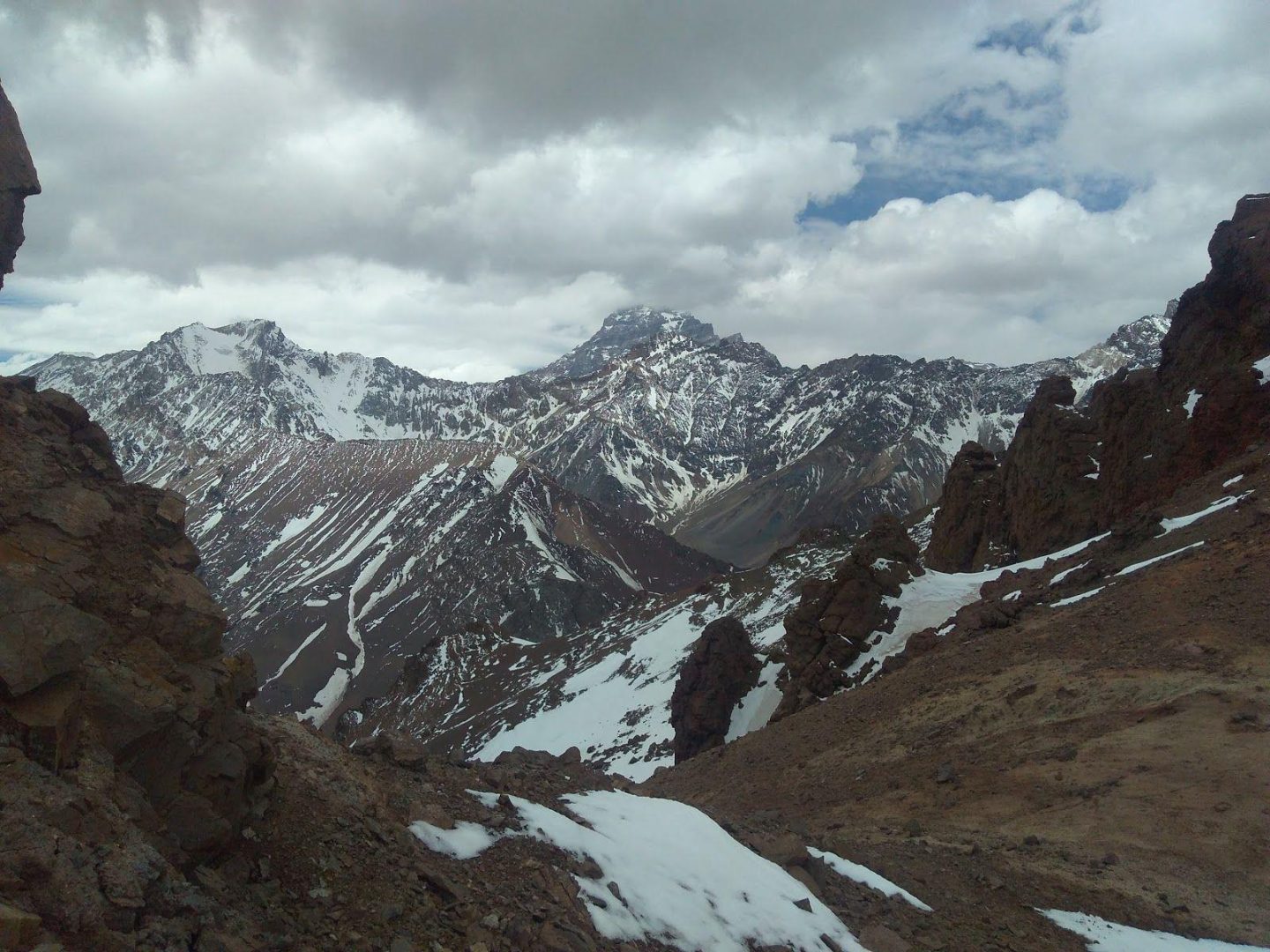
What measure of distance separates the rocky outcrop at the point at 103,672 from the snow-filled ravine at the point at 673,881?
338 cm

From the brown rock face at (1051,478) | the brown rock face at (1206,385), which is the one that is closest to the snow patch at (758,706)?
the brown rock face at (1051,478)

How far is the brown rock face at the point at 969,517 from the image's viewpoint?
235ft

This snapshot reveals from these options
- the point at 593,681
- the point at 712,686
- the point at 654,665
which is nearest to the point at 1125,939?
the point at 712,686

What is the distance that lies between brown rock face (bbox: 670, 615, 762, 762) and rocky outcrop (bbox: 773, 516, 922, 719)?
25.5 feet

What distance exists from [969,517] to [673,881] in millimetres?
71448

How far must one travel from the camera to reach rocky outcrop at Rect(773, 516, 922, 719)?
40.5 metres

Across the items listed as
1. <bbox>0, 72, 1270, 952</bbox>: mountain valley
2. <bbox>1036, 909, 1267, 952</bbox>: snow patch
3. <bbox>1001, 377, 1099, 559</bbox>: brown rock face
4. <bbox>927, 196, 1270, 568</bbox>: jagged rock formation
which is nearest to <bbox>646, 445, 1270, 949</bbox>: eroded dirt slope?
<bbox>0, 72, 1270, 952</bbox>: mountain valley

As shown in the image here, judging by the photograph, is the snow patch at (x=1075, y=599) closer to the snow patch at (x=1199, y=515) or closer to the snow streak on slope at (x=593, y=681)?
the snow patch at (x=1199, y=515)

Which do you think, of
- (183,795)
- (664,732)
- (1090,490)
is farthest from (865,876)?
(1090,490)

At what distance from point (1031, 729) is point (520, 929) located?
59.8 ft

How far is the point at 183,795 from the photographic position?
360 inches

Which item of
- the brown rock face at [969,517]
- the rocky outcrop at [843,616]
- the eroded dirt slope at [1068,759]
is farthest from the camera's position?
the brown rock face at [969,517]

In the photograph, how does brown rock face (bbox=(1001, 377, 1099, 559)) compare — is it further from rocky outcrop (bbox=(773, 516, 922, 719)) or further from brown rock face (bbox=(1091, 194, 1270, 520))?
rocky outcrop (bbox=(773, 516, 922, 719))

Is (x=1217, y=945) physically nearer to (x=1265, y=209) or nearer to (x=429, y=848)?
(x=429, y=848)
